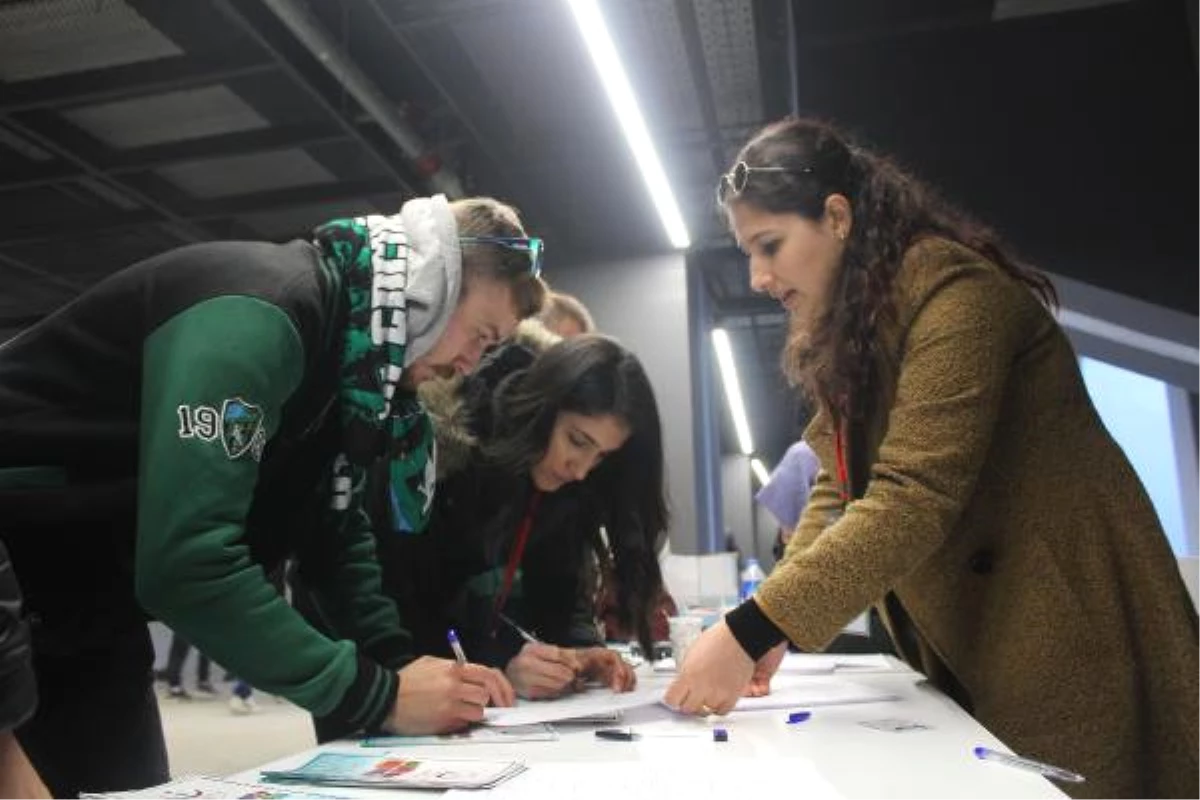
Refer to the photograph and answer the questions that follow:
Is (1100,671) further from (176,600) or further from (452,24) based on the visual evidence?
(452,24)

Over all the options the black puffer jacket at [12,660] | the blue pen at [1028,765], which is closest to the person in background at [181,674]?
the black puffer jacket at [12,660]

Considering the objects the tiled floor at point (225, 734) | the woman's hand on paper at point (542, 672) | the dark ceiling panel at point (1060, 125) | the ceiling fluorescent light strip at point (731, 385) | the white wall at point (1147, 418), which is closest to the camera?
the woman's hand on paper at point (542, 672)

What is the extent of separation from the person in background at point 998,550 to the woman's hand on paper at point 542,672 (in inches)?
14.2

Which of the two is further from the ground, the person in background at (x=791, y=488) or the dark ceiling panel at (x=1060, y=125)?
the dark ceiling panel at (x=1060, y=125)

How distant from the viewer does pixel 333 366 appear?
111 cm

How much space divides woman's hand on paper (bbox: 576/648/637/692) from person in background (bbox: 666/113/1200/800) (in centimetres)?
41

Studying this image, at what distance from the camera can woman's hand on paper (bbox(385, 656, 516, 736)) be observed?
104cm

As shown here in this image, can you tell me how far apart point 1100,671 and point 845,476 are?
16.5 inches

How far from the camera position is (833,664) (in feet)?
5.45

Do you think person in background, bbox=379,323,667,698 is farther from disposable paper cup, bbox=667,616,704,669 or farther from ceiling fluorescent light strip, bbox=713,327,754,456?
ceiling fluorescent light strip, bbox=713,327,754,456

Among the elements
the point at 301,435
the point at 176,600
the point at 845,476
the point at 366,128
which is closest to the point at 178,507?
the point at 176,600

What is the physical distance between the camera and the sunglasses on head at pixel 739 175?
1248 millimetres

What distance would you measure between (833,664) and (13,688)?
137cm

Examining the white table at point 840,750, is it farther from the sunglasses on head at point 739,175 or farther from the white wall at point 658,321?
the white wall at point 658,321
